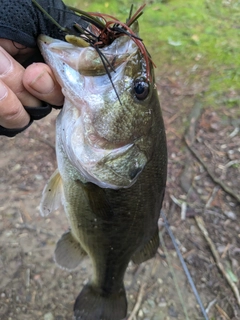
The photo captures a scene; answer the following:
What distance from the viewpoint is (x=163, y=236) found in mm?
2949

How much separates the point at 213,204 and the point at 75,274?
1.33 meters

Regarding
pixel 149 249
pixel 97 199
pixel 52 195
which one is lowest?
pixel 149 249

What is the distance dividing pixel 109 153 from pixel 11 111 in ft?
1.30

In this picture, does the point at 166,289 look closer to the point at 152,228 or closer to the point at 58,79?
the point at 152,228

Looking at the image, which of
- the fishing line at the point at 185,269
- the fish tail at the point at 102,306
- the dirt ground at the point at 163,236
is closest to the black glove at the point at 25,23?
the fish tail at the point at 102,306

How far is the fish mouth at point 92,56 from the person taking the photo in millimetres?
1236

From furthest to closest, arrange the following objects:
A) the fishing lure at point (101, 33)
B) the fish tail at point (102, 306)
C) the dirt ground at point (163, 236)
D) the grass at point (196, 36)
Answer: the grass at point (196, 36), the dirt ground at point (163, 236), the fish tail at point (102, 306), the fishing lure at point (101, 33)

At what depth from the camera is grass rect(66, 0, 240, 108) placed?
468cm

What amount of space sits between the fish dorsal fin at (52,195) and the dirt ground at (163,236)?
42.8 inches

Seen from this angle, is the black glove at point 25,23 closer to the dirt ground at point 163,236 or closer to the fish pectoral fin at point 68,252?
the fish pectoral fin at point 68,252

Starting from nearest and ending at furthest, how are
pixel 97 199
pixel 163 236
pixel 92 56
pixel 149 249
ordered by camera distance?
pixel 92 56, pixel 97 199, pixel 149 249, pixel 163 236

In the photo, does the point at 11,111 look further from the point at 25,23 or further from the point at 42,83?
the point at 25,23

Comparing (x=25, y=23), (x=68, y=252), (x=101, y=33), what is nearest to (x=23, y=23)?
(x=25, y=23)

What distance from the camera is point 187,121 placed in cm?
402
